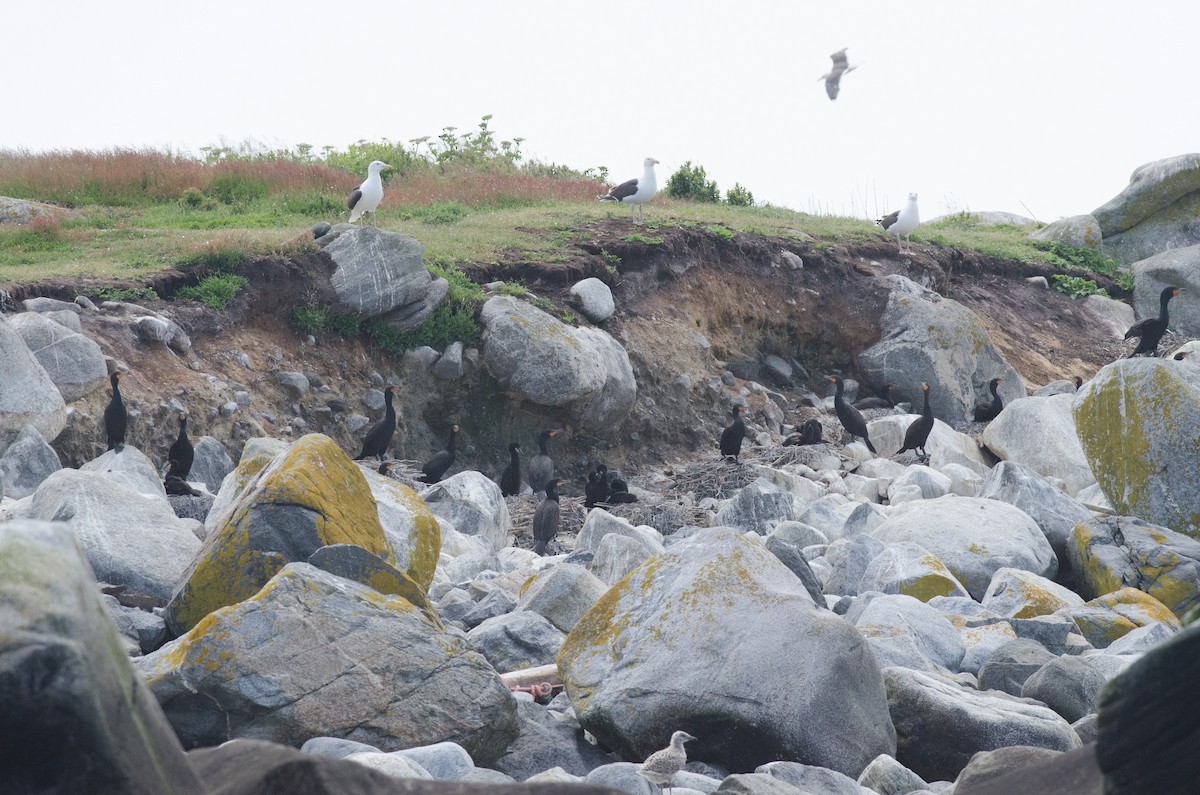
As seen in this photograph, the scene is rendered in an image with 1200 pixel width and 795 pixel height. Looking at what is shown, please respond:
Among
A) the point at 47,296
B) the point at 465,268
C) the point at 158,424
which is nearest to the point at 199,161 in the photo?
the point at 465,268

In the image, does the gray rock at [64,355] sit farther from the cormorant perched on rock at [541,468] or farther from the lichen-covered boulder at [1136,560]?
the lichen-covered boulder at [1136,560]

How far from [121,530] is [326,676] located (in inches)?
119

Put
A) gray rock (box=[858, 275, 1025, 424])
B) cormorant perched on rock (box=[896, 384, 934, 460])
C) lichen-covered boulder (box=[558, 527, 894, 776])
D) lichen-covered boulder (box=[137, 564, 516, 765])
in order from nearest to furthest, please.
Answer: lichen-covered boulder (box=[137, 564, 516, 765])
lichen-covered boulder (box=[558, 527, 894, 776])
cormorant perched on rock (box=[896, 384, 934, 460])
gray rock (box=[858, 275, 1025, 424])

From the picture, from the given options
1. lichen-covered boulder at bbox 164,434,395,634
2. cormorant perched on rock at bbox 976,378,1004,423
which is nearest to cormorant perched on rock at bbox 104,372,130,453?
lichen-covered boulder at bbox 164,434,395,634

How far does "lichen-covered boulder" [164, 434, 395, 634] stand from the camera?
600 cm

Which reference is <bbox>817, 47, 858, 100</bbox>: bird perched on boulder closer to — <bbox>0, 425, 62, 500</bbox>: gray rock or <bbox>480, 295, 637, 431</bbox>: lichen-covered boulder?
<bbox>480, 295, 637, 431</bbox>: lichen-covered boulder

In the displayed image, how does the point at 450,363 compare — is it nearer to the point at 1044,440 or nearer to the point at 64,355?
the point at 64,355

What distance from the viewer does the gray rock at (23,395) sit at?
35.8ft

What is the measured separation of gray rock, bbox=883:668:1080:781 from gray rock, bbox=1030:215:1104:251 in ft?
84.1

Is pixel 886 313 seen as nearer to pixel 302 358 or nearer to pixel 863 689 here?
pixel 302 358

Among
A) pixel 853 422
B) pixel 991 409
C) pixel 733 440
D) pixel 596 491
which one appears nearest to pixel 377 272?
pixel 596 491

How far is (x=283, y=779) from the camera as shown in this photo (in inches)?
95.8

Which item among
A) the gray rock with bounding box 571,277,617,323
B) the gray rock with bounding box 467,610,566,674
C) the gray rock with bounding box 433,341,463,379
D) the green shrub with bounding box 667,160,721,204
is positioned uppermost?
the green shrub with bounding box 667,160,721,204

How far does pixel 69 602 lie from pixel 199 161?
77.7 ft
